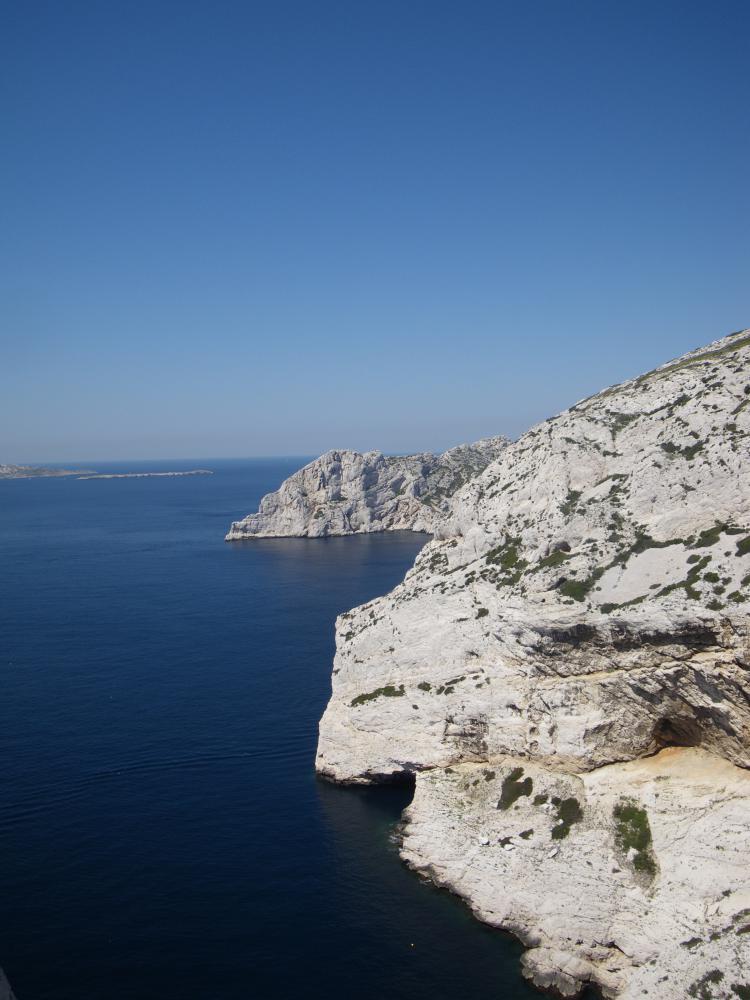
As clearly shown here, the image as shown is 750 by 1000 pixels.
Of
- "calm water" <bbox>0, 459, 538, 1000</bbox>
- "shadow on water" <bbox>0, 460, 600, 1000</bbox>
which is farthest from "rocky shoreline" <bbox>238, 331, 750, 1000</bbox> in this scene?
"calm water" <bbox>0, 459, 538, 1000</bbox>

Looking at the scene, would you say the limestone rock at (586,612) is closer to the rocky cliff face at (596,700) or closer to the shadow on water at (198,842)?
the rocky cliff face at (596,700)

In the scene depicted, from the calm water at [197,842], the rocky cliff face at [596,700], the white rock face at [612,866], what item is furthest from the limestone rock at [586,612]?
the calm water at [197,842]

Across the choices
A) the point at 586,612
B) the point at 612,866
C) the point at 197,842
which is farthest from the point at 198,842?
the point at 586,612

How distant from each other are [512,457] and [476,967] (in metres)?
42.5

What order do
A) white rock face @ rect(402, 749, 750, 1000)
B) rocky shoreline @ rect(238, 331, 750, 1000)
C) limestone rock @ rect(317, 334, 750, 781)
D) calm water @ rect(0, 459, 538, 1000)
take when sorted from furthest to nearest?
limestone rock @ rect(317, 334, 750, 781), rocky shoreline @ rect(238, 331, 750, 1000), calm water @ rect(0, 459, 538, 1000), white rock face @ rect(402, 749, 750, 1000)

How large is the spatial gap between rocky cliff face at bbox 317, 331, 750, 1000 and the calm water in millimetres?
3697

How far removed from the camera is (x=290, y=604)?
115m

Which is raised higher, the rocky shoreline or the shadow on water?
the rocky shoreline

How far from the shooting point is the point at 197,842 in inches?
1865

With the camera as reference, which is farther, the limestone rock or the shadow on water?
the limestone rock

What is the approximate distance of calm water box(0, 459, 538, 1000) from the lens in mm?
36156

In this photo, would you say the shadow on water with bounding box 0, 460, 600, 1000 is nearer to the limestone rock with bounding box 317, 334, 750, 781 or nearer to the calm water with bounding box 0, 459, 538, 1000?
the calm water with bounding box 0, 459, 538, 1000

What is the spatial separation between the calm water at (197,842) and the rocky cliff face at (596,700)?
370 cm

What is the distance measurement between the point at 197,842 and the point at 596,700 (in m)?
27.2
